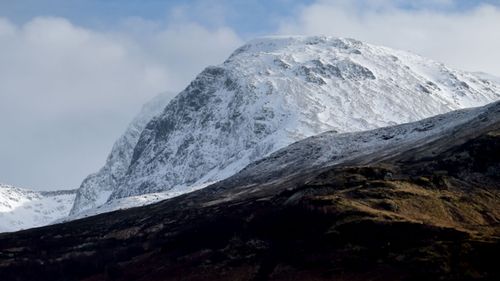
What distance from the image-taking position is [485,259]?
307 ft

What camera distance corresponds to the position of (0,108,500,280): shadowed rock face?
101750 mm

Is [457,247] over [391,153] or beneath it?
beneath

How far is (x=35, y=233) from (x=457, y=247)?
11271 cm

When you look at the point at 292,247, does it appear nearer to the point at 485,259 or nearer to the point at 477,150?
the point at 485,259

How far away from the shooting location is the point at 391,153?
194m

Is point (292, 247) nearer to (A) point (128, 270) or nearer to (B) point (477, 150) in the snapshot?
(A) point (128, 270)

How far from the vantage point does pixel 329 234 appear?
115 m

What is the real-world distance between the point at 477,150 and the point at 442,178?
1317cm

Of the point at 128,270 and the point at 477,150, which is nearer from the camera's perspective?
the point at 128,270

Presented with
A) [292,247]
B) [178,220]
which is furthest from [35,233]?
[292,247]

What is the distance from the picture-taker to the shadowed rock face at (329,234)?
102 m

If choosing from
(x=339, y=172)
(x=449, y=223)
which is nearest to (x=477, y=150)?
(x=339, y=172)

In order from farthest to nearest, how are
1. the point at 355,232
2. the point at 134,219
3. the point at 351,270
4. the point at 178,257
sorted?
1. the point at 134,219
2. the point at 178,257
3. the point at 355,232
4. the point at 351,270

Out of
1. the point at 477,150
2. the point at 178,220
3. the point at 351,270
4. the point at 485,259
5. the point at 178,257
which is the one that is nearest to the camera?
the point at 485,259
